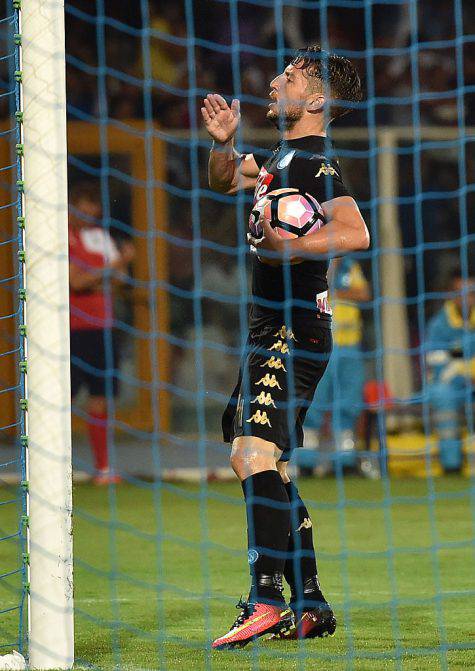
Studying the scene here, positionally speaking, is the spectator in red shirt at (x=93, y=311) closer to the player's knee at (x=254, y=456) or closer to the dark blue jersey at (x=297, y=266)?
the dark blue jersey at (x=297, y=266)

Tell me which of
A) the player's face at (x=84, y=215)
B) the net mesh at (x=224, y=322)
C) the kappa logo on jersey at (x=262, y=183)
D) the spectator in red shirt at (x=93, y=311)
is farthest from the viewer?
the player's face at (x=84, y=215)

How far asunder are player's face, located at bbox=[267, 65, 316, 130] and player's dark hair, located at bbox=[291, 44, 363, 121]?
46 millimetres

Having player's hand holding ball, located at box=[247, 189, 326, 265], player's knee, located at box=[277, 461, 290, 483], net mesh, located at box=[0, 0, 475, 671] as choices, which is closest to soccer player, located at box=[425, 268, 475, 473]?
net mesh, located at box=[0, 0, 475, 671]

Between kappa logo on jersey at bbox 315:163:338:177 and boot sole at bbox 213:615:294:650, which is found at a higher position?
kappa logo on jersey at bbox 315:163:338:177

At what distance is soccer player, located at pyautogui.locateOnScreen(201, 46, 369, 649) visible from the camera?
15.5 ft

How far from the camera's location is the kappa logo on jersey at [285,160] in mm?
4891

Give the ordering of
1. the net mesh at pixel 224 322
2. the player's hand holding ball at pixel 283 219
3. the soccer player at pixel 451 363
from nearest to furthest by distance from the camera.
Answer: the player's hand holding ball at pixel 283 219, the net mesh at pixel 224 322, the soccer player at pixel 451 363

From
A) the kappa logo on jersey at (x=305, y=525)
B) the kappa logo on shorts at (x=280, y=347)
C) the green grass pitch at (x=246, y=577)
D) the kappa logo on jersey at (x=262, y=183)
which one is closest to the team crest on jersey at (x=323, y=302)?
the kappa logo on shorts at (x=280, y=347)

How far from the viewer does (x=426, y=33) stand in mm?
14914

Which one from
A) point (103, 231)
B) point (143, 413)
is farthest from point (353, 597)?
point (143, 413)

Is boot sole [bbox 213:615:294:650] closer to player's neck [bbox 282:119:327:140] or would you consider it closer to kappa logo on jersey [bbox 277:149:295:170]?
kappa logo on jersey [bbox 277:149:295:170]

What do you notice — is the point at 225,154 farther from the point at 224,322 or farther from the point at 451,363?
the point at 224,322

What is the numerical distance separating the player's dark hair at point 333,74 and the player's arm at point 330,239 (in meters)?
0.52

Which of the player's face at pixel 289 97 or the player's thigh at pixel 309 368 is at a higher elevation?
the player's face at pixel 289 97
